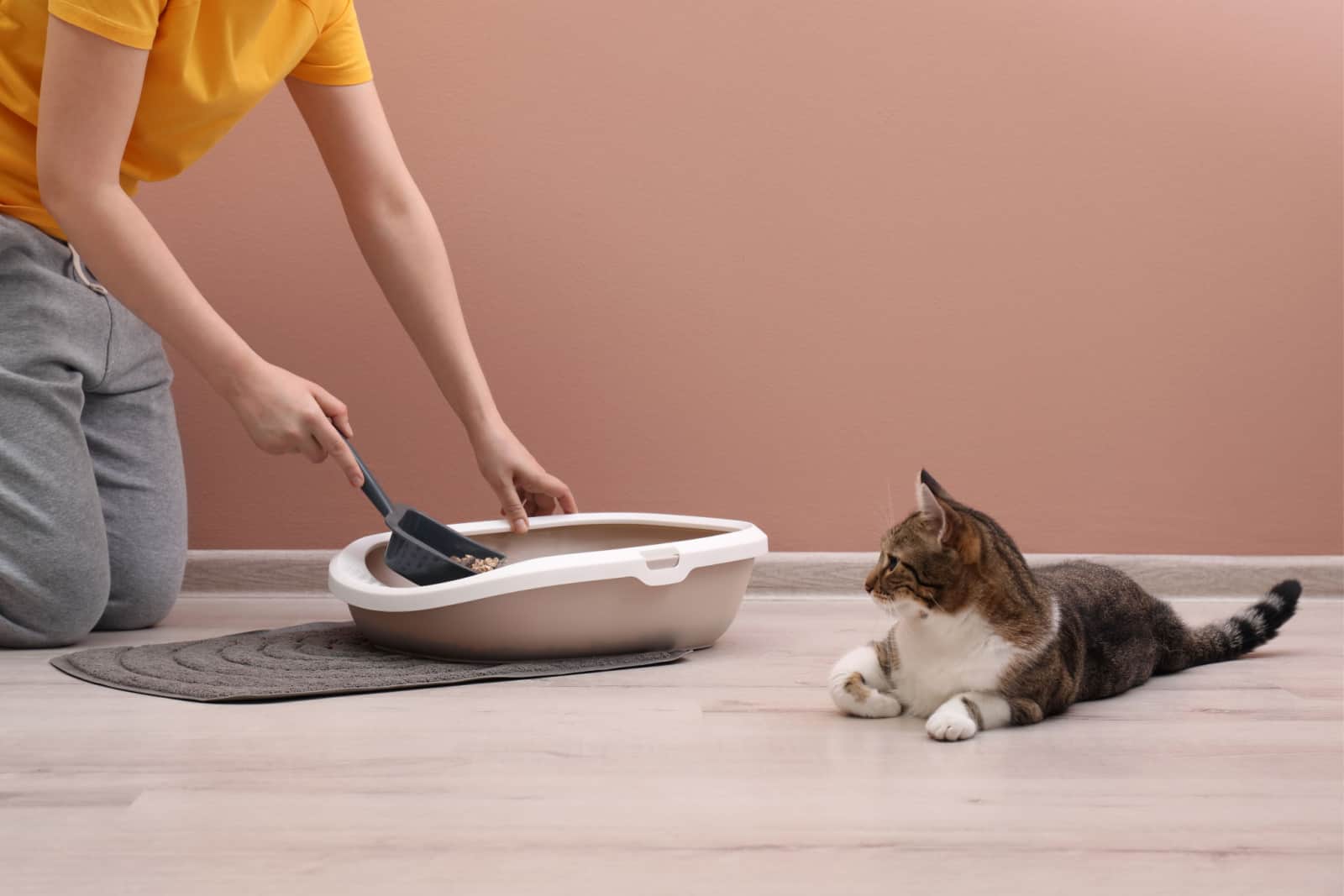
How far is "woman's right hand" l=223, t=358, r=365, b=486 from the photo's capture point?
47.0 inches

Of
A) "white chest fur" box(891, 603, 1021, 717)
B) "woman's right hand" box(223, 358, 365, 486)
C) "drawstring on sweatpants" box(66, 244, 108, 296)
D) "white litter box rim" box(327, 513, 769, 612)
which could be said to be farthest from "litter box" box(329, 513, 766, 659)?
"drawstring on sweatpants" box(66, 244, 108, 296)

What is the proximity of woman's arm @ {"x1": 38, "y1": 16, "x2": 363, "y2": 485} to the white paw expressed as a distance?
62cm

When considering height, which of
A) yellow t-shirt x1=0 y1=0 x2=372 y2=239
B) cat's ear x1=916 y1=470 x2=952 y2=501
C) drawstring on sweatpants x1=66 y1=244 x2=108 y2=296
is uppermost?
yellow t-shirt x1=0 y1=0 x2=372 y2=239

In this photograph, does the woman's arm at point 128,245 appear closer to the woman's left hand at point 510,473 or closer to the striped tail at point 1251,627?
the woman's left hand at point 510,473

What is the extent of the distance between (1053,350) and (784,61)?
2.03 ft

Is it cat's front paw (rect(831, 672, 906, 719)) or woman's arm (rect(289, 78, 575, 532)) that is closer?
cat's front paw (rect(831, 672, 906, 719))

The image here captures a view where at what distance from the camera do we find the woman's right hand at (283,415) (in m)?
1.19

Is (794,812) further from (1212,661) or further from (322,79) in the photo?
(322,79)

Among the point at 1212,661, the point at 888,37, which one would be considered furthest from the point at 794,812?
the point at 888,37

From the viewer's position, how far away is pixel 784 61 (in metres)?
1.83

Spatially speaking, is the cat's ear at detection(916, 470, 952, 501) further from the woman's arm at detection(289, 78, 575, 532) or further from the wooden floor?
the woman's arm at detection(289, 78, 575, 532)

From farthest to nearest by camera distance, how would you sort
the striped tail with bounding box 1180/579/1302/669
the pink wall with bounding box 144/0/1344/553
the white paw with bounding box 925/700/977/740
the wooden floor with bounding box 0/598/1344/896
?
the pink wall with bounding box 144/0/1344/553 → the striped tail with bounding box 1180/579/1302/669 → the white paw with bounding box 925/700/977/740 → the wooden floor with bounding box 0/598/1344/896

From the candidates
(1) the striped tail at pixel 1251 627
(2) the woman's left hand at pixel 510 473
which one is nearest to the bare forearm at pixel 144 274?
(2) the woman's left hand at pixel 510 473

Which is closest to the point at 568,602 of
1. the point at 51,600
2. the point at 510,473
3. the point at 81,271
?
the point at 510,473
